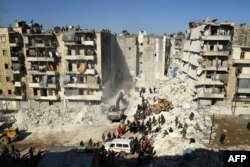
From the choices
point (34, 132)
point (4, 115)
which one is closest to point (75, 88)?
point (34, 132)

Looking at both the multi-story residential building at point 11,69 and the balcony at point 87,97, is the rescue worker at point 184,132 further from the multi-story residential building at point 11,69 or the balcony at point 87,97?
the multi-story residential building at point 11,69

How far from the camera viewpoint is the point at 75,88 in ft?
175

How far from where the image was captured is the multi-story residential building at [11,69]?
5266 centimetres

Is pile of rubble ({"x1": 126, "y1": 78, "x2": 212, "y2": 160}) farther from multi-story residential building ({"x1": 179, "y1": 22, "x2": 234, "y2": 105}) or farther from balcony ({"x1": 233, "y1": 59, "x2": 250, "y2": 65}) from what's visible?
balcony ({"x1": 233, "y1": 59, "x2": 250, "y2": 65})

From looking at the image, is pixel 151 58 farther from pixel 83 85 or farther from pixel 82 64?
pixel 83 85

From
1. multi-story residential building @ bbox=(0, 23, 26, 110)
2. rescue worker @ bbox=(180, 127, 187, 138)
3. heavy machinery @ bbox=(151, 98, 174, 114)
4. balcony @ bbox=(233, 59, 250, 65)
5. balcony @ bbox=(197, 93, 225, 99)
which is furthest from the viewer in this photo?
multi-story residential building @ bbox=(0, 23, 26, 110)

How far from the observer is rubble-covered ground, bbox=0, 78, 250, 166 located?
103ft

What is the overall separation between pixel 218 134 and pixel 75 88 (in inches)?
1177

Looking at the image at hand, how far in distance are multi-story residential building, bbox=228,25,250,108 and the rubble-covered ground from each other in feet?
10.3

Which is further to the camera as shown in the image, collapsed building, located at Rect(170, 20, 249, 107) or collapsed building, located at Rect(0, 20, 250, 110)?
collapsed building, located at Rect(0, 20, 250, 110)

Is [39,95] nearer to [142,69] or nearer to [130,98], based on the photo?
[130,98]

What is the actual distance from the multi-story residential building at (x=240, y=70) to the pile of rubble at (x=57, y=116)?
2452 cm

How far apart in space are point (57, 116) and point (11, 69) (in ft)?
46.6

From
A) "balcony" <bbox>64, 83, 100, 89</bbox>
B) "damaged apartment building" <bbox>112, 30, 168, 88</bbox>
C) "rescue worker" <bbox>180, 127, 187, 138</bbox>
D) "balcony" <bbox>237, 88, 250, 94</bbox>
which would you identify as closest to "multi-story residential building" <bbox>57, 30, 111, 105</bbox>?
"balcony" <bbox>64, 83, 100, 89</bbox>
